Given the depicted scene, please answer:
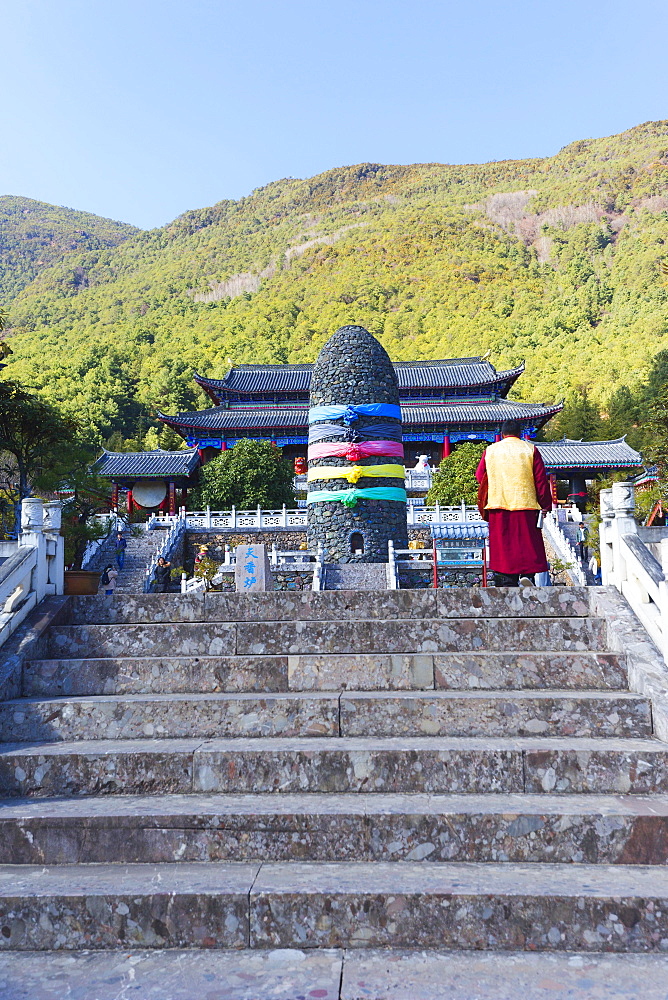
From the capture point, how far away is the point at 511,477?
6.04 metres

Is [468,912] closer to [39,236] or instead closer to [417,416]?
[417,416]

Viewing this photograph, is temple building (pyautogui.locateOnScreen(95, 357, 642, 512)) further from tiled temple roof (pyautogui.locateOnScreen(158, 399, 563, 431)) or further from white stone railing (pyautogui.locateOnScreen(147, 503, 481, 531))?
white stone railing (pyautogui.locateOnScreen(147, 503, 481, 531))

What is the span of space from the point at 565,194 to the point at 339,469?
346 feet

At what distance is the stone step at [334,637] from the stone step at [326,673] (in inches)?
10.0

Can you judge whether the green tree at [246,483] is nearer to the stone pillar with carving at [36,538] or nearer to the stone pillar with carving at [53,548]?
the stone pillar with carving at [53,548]

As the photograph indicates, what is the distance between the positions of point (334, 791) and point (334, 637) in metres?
1.30

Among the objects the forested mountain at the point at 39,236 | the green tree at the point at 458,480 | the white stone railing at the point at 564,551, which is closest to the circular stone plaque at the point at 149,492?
the green tree at the point at 458,480

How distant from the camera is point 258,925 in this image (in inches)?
106

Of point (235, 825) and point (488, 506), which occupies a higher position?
point (488, 506)

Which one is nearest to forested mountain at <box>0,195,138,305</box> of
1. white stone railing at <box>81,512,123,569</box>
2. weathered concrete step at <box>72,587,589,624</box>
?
white stone railing at <box>81,512,123,569</box>

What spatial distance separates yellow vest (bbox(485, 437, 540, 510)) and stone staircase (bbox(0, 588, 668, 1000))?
1.68 metres

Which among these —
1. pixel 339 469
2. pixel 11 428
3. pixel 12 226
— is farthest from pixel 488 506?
pixel 12 226

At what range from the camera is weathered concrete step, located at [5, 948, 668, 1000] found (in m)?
2.34

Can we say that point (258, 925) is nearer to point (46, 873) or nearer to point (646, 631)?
point (46, 873)
